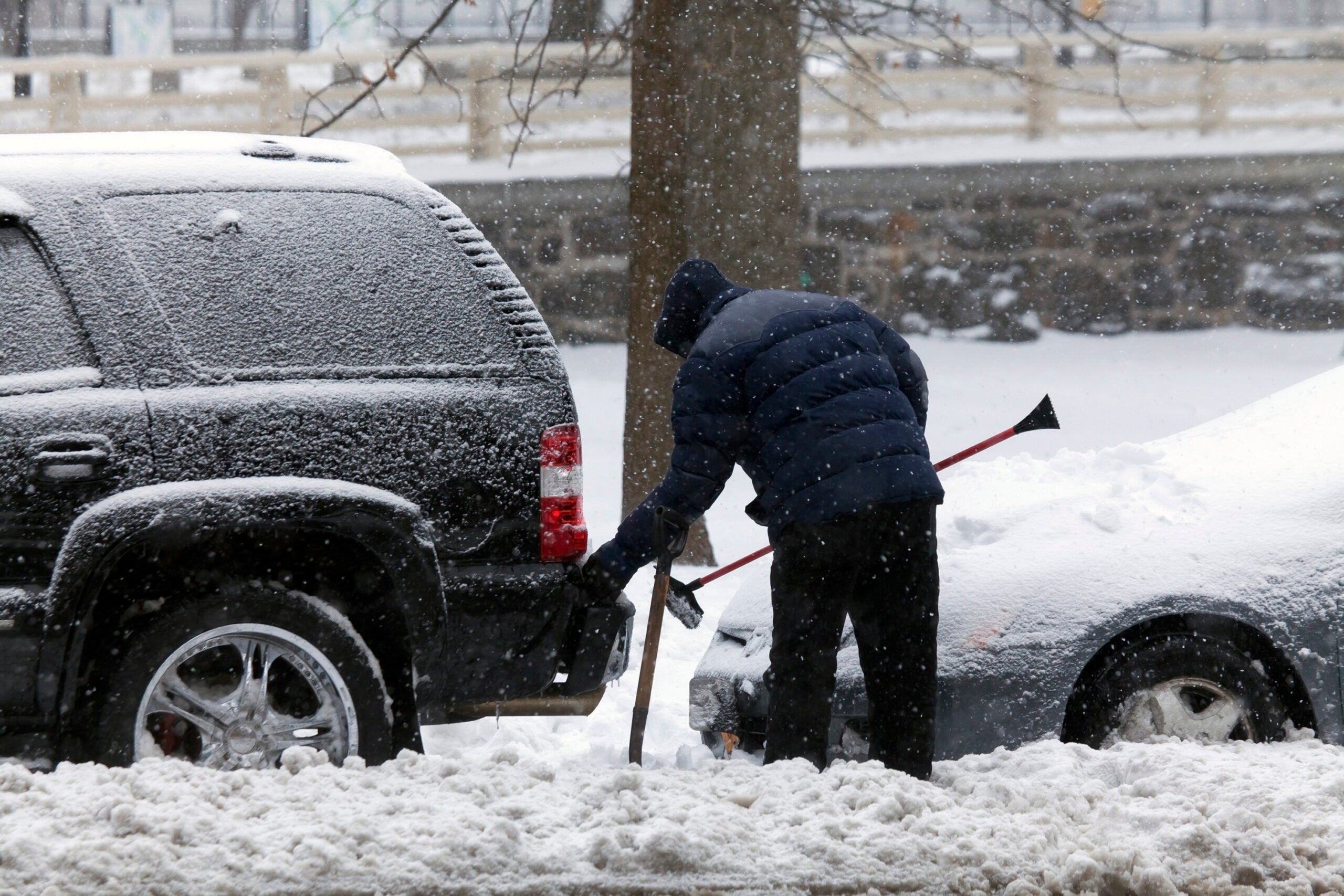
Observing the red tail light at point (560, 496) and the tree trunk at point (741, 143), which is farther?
the tree trunk at point (741, 143)

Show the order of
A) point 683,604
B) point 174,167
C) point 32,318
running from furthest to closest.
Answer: point 683,604 < point 174,167 < point 32,318

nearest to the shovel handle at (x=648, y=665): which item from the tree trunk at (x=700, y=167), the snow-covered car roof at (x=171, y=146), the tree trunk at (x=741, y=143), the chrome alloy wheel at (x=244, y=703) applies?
the chrome alloy wheel at (x=244, y=703)

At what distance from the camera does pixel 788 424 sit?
13.5 feet

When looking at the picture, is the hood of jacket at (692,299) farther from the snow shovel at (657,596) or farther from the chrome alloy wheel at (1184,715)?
the chrome alloy wheel at (1184,715)

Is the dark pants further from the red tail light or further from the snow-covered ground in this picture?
the red tail light

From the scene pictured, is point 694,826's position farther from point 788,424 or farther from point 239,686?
point 239,686

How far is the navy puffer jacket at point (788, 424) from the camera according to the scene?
4055 mm

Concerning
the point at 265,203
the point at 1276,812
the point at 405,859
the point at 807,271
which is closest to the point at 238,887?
the point at 405,859

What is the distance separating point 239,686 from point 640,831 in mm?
1255

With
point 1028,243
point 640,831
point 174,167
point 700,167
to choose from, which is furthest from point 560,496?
point 1028,243

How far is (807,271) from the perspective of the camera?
1500 centimetres

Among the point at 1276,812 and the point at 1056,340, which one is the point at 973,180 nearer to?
the point at 1056,340

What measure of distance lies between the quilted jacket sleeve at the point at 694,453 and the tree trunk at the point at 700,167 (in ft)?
12.6

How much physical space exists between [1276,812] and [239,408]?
115 inches
